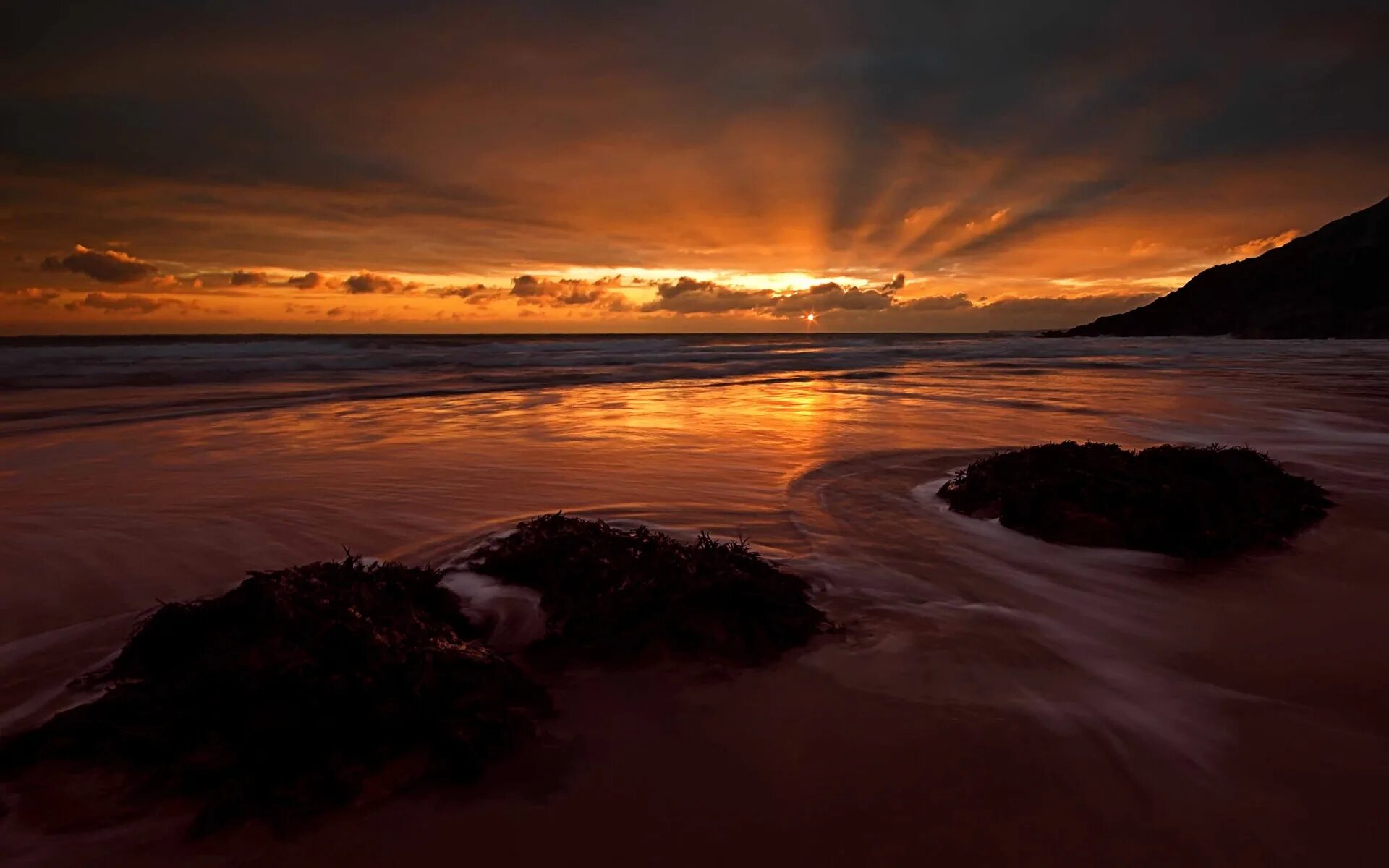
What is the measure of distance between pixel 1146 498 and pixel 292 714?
4506 mm

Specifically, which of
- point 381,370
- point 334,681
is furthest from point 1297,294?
point 334,681

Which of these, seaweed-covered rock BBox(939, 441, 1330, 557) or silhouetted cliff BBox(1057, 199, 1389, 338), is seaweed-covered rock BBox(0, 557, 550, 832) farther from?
silhouetted cliff BBox(1057, 199, 1389, 338)

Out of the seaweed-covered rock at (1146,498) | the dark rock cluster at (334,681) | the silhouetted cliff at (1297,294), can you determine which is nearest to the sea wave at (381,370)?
the dark rock cluster at (334,681)

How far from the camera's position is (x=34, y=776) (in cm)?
190

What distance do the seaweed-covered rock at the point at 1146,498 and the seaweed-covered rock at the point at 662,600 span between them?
2.02 meters

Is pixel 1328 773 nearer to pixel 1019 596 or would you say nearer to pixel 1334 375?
pixel 1019 596

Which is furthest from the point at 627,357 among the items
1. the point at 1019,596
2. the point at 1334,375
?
the point at 1019,596

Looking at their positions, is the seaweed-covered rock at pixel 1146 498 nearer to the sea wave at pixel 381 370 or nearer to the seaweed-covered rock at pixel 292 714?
the seaweed-covered rock at pixel 292 714

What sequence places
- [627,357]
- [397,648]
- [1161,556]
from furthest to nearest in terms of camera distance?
1. [627,357]
2. [1161,556]
3. [397,648]

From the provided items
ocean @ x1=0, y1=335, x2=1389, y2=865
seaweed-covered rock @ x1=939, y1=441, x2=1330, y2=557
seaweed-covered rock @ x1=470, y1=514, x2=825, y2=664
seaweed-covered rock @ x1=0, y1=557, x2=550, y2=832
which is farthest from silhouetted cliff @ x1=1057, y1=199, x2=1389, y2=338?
seaweed-covered rock @ x1=0, y1=557, x2=550, y2=832

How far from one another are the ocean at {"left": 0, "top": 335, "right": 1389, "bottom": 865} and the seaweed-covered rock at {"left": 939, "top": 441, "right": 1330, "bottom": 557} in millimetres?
184

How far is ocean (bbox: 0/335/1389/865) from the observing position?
1.76m

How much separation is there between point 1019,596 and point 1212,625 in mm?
748

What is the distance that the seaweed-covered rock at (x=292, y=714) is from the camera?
1854 millimetres
